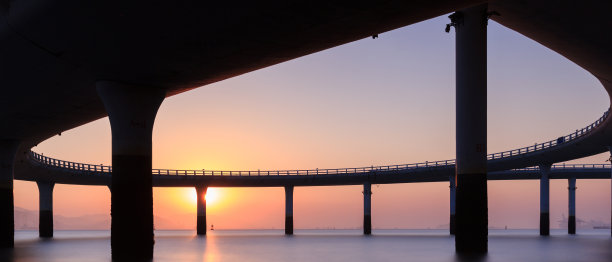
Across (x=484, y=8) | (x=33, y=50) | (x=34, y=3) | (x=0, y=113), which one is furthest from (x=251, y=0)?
(x=0, y=113)

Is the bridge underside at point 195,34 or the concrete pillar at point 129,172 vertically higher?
the bridge underside at point 195,34

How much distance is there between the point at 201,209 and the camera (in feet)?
312

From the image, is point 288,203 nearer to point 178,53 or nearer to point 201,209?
point 201,209

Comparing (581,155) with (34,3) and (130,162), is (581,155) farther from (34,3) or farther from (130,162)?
→ (34,3)

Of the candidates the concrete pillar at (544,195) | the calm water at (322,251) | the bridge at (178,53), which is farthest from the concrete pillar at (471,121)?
the concrete pillar at (544,195)

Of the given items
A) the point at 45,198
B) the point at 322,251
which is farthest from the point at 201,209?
the point at 322,251

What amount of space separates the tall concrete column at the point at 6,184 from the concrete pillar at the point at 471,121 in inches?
1472

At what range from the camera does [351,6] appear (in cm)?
2022

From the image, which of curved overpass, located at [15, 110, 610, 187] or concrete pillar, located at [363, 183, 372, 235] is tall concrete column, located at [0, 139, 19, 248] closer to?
curved overpass, located at [15, 110, 610, 187]

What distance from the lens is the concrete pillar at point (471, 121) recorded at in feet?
117

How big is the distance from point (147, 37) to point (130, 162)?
1059 centimetres

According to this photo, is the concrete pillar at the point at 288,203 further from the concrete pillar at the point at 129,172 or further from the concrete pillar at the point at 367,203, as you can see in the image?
the concrete pillar at the point at 129,172

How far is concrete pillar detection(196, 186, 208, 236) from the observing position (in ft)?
304

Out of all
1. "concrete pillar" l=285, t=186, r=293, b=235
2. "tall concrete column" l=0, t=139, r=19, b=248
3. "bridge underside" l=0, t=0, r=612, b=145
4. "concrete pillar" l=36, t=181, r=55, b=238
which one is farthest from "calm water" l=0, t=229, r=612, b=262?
"concrete pillar" l=285, t=186, r=293, b=235
